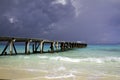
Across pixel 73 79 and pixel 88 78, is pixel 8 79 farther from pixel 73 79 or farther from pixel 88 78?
pixel 88 78

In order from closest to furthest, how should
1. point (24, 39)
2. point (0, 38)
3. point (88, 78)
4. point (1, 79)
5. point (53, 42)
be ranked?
point (1, 79) → point (88, 78) → point (0, 38) → point (24, 39) → point (53, 42)

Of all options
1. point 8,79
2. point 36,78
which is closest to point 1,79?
point 8,79

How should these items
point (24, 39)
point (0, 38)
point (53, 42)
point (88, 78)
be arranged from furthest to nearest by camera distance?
point (53, 42), point (24, 39), point (0, 38), point (88, 78)

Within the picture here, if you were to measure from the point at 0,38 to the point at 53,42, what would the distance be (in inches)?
470

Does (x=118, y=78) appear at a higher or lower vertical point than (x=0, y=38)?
lower

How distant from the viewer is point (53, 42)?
34.2 meters

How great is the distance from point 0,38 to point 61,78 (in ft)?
48.6

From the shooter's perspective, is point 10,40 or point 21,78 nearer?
point 21,78

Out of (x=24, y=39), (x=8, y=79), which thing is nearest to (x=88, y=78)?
(x=8, y=79)

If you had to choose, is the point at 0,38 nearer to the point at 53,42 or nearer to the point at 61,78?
the point at 53,42

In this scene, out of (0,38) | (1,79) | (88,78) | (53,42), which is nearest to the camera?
(1,79)

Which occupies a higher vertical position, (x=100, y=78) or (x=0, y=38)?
(x=0, y=38)

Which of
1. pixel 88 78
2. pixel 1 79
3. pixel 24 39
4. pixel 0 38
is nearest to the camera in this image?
pixel 1 79

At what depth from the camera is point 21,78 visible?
921cm
